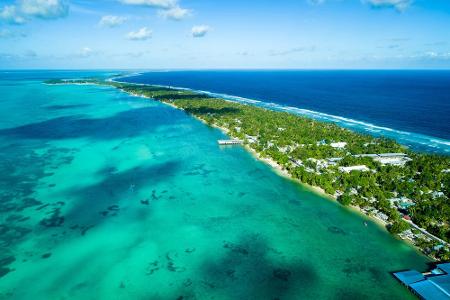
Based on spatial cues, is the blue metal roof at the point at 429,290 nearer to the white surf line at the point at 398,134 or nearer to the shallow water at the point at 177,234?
the shallow water at the point at 177,234

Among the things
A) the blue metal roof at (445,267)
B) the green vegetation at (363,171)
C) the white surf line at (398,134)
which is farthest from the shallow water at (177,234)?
the white surf line at (398,134)

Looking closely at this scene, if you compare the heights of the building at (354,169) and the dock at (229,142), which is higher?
the building at (354,169)

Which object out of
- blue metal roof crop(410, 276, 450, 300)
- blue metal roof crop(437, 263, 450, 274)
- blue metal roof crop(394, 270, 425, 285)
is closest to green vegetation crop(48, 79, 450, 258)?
blue metal roof crop(437, 263, 450, 274)

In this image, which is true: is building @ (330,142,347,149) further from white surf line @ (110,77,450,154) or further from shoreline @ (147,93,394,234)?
white surf line @ (110,77,450,154)

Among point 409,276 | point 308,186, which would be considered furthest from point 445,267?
point 308,186

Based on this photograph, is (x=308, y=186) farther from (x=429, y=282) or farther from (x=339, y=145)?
(x=339, y=145)

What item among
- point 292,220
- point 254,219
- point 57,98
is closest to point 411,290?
point 292,220
